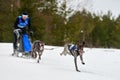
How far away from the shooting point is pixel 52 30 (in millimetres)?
73188

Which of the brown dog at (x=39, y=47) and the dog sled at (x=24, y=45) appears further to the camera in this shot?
the dog sled at (x=24, y=45)

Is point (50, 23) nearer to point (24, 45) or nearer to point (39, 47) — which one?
point (24, 45)

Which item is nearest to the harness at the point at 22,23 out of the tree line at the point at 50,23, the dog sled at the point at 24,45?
the dog sled at the point at 24,45

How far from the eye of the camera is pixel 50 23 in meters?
73.1

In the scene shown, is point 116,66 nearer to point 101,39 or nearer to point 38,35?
point 38,35

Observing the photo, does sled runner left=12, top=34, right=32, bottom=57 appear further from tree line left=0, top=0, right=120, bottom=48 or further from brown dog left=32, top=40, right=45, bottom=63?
tree line left=0, top=0, right=120, bottom=48

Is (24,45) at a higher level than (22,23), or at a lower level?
lower

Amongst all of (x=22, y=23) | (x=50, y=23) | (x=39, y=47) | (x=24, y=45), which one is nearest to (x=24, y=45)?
(x=24, y=45)

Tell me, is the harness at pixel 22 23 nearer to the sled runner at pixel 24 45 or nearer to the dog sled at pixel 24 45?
the dog sled at pixel 24 45

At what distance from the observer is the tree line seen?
193 ft

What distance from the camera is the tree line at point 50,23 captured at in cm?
5867

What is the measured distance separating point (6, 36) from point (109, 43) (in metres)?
43.9

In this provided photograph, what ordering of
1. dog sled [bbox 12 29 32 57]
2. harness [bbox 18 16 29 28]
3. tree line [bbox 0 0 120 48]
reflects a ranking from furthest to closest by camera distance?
tree line [bbox 0 0 120 48], dog sled [bbox 12 29 32 57], harness [bbox 18 16 29 28]

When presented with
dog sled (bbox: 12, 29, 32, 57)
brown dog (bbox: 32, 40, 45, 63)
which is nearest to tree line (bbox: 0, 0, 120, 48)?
dog sled (bbox: 12, 29, 32, 57)
